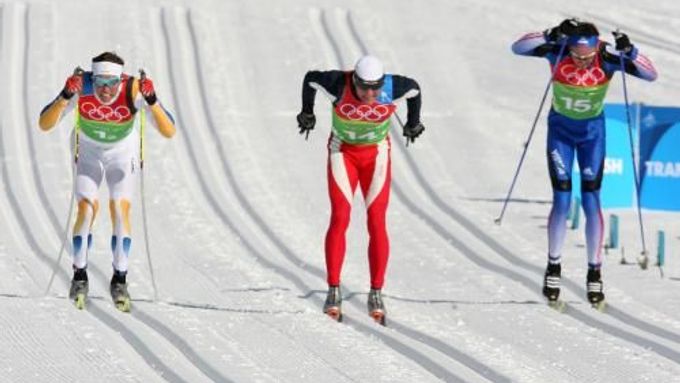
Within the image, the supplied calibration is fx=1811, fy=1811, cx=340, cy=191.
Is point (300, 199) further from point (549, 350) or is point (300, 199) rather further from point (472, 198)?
point (549, 350)

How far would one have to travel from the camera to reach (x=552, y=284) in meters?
12.4

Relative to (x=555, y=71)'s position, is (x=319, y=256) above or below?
below

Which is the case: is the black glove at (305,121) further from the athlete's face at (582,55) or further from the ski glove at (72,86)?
the athlete's face at (582,55)

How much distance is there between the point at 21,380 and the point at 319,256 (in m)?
5.59

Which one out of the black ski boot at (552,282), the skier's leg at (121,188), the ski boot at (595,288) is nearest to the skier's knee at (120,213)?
the skier's leg at (121,188)

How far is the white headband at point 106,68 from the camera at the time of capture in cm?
1161

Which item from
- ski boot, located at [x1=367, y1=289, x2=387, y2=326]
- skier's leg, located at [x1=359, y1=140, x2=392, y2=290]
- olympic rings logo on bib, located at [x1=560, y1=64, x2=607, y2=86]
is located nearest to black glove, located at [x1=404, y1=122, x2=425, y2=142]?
skier's leg, located at [x1=359, y1=140, x2=392, y2=290]

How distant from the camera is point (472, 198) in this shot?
679 inches

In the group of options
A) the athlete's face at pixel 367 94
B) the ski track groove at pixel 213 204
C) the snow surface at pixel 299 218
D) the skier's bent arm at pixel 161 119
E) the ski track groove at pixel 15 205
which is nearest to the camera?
the snow surface at pixel 299 218

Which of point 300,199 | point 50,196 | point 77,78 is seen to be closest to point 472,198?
point 300,199

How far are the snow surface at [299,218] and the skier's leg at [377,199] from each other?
390mm

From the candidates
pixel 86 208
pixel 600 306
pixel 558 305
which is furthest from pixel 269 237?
pixel 600 306

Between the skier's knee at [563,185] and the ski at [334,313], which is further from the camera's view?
the skier's knee at [563,185]

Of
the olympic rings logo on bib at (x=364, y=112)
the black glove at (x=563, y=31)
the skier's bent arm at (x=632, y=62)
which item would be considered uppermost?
the black glove at (x=563, y=31)
